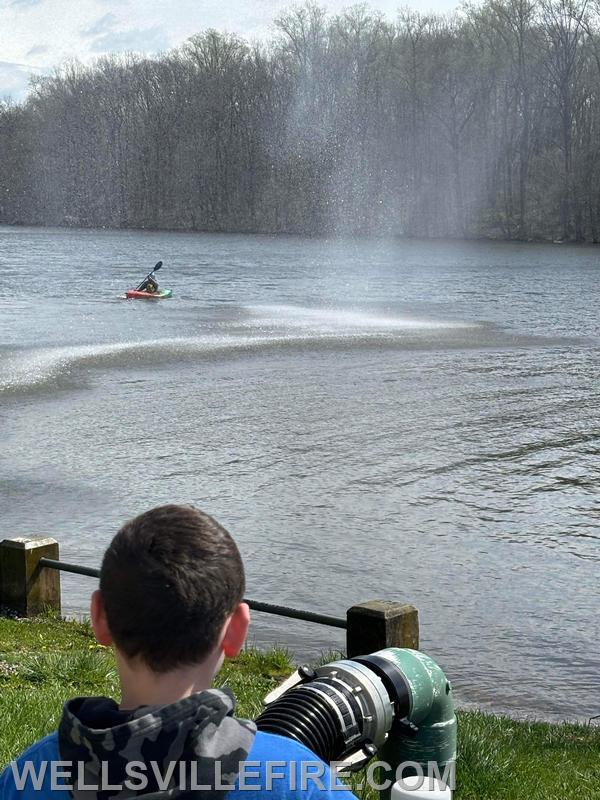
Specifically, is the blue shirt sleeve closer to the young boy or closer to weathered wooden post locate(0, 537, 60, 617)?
the young boy

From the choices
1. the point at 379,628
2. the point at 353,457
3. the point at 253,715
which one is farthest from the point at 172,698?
the point at 353,457

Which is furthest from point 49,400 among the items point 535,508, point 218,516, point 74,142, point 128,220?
point 74,142

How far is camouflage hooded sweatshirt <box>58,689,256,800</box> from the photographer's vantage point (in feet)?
6.31

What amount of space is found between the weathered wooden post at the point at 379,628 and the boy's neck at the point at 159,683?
12.5ft

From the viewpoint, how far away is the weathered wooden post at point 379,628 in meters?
5.77

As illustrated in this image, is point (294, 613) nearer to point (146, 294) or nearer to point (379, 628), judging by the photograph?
point (379, 628)

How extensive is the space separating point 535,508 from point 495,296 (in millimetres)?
30557

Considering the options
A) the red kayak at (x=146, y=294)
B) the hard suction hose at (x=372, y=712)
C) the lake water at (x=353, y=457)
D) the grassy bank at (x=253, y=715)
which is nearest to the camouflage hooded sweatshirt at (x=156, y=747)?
the hard suction hose at (x=372, y=712)

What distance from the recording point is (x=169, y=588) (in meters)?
1.97

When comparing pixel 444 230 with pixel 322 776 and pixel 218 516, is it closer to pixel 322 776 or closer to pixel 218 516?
pixel 218 516

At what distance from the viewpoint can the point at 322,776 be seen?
2.09 meters

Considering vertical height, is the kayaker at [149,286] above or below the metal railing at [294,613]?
above

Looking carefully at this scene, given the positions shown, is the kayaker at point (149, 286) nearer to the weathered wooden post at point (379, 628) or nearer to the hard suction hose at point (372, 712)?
the weathered wooden post at point (379, 628)

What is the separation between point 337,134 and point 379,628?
106992 mm
